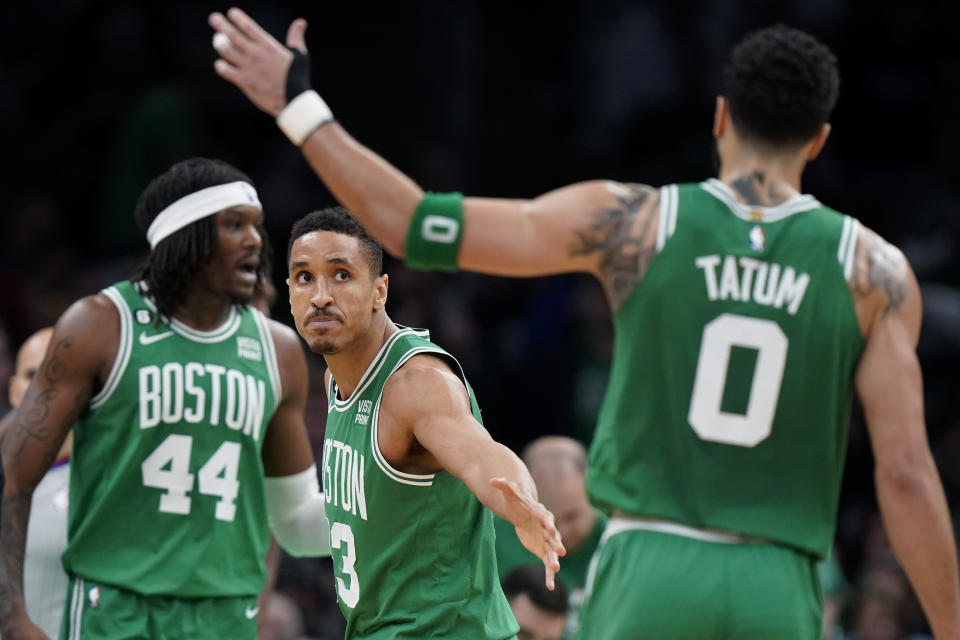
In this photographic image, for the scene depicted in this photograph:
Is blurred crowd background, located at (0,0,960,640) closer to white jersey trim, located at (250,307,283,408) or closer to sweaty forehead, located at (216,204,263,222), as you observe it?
white jersey trim, located at (250,307,283,408)

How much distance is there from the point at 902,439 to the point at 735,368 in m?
0.46

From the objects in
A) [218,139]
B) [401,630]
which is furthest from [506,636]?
[218,139]

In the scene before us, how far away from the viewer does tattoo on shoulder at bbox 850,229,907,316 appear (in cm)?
373

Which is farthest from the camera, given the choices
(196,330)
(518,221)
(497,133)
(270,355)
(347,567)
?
(497,133)

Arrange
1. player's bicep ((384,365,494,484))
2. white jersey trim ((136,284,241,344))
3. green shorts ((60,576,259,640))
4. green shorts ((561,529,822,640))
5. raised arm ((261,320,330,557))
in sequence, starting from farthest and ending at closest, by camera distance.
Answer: raised arm ((261,320,330,557)) → white jersey trim ((136,284,241,344)) → green shorts ((60,576,259,640)) → player's bicep ((384,365,494,484)) → green shorts ((561,529,822,640))

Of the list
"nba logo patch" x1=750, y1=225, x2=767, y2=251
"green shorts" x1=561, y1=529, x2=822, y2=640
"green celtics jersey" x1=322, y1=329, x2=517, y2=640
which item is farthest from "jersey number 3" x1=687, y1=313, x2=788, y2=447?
"green celtics jersey" x1=322, y1=329, x2=517, y2=640

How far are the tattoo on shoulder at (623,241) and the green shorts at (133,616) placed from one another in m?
2.21

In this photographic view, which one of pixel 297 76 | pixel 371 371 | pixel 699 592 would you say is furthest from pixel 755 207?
pixel 371 371

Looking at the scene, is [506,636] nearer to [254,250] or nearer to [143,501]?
[143,501]

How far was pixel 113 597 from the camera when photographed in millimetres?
5031

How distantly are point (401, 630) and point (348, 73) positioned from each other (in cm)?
845

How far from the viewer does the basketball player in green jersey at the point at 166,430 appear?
5055 mm

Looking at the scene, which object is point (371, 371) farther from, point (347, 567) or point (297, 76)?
point (297, 76)

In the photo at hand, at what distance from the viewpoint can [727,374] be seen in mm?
3676
